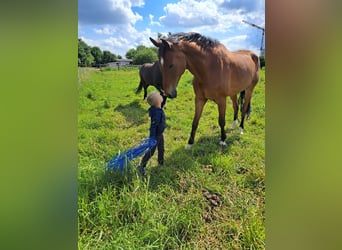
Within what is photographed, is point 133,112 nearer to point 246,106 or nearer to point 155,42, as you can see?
point 155,42

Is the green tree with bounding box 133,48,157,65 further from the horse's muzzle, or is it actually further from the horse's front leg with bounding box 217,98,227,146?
the horse's front leg with bounding box 217,98,227,146

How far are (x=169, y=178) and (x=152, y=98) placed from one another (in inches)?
15.6

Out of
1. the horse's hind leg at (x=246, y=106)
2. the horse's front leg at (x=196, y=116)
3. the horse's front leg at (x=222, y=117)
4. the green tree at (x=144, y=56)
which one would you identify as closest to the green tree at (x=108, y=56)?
the green tree at (x=144, y=56)

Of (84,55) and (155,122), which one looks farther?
(155,122)

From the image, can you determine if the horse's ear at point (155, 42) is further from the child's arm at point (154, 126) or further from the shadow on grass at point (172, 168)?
the shadow on grass at point (172, 168)

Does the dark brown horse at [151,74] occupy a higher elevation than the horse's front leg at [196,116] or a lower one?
higher

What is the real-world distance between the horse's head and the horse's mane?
0.03m

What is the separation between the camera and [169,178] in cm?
142

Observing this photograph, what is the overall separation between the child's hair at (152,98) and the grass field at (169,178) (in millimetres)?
38

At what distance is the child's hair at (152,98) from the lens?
55.9 inches

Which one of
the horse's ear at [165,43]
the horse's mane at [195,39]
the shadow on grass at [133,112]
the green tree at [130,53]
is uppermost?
the horse's mane at [195,39]

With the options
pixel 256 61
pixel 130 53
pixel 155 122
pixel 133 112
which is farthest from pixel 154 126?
pixel 256 61
